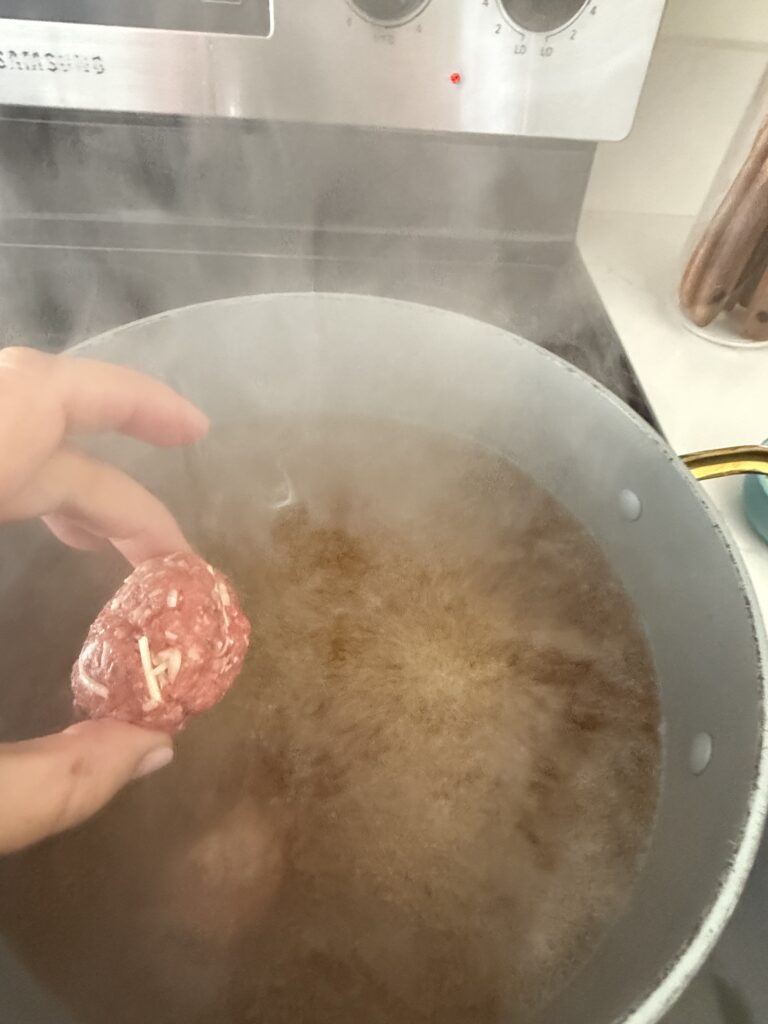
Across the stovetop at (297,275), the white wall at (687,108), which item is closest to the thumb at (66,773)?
the stovetop at (297,275)

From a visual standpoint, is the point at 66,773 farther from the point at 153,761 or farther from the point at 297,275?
the point at 297,275

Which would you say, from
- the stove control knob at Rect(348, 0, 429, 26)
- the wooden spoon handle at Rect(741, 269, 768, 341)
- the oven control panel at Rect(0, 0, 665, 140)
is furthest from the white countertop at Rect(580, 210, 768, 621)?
the stove control knob at Rect(348, 0, 429, 26)

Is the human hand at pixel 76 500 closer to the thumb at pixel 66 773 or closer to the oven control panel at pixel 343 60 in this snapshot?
the thumb at pixel 66 773

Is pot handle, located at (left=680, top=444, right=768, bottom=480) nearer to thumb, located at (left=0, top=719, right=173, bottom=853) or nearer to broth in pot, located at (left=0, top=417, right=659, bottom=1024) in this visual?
broth in pot, located at (left=0, top=417, right=659, bottom=1024)

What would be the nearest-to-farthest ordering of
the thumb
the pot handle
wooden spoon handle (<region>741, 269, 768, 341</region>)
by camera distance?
the thumb < the pot handle < wooden spoon handle (<region>741, 269, 768, 341</region>)

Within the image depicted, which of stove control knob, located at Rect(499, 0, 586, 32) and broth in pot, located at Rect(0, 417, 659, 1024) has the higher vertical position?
stove control knob, located at Rect(499, 0, 586, 32)

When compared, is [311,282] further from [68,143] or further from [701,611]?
[701,611]

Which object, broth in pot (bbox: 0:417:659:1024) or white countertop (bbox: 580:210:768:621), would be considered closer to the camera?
broth in pot (bbox: 0:417:659:1024)
